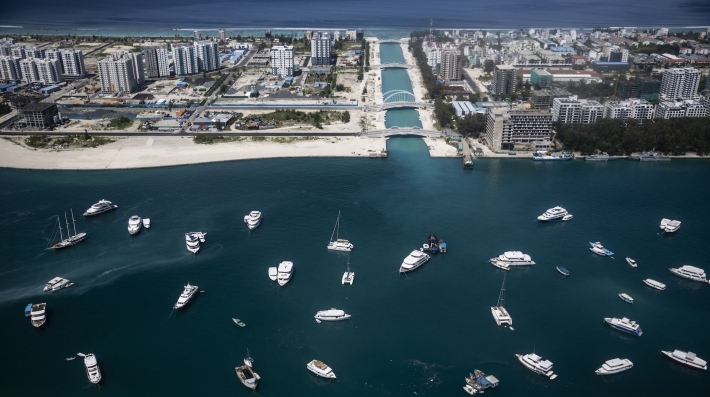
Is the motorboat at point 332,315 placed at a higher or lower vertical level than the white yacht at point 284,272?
lower

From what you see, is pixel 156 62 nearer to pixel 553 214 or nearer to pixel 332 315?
pixel 553 214

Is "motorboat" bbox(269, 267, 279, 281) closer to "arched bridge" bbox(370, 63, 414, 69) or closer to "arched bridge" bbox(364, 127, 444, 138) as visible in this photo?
"arched bridge" bbox(364, 127, 444, 138)

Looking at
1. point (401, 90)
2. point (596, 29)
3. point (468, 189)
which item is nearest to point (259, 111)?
point (401, 90)

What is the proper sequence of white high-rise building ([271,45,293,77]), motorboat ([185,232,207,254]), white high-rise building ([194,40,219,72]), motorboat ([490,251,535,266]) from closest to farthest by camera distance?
motorboat ([490,251,535,266]) → motorboat ([185,232,207,254]) → white high-rise building ([271,45,293,77]) → white high-rise building ([194,40,219,72])

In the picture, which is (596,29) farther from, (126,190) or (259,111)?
(126,190)

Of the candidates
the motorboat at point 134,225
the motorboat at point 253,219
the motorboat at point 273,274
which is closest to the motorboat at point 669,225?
the motorboat at point 273,274

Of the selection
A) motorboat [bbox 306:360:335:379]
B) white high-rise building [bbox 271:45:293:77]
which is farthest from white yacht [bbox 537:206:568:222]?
white high-rise building [bbox 271:45:293:77]

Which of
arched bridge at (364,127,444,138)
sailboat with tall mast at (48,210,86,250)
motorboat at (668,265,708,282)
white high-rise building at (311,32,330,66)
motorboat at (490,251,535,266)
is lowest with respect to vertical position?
motorboat at (668,265,708,282)

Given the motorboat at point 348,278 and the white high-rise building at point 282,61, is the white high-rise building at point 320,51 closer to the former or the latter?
the white high-rise building at point 282,61
